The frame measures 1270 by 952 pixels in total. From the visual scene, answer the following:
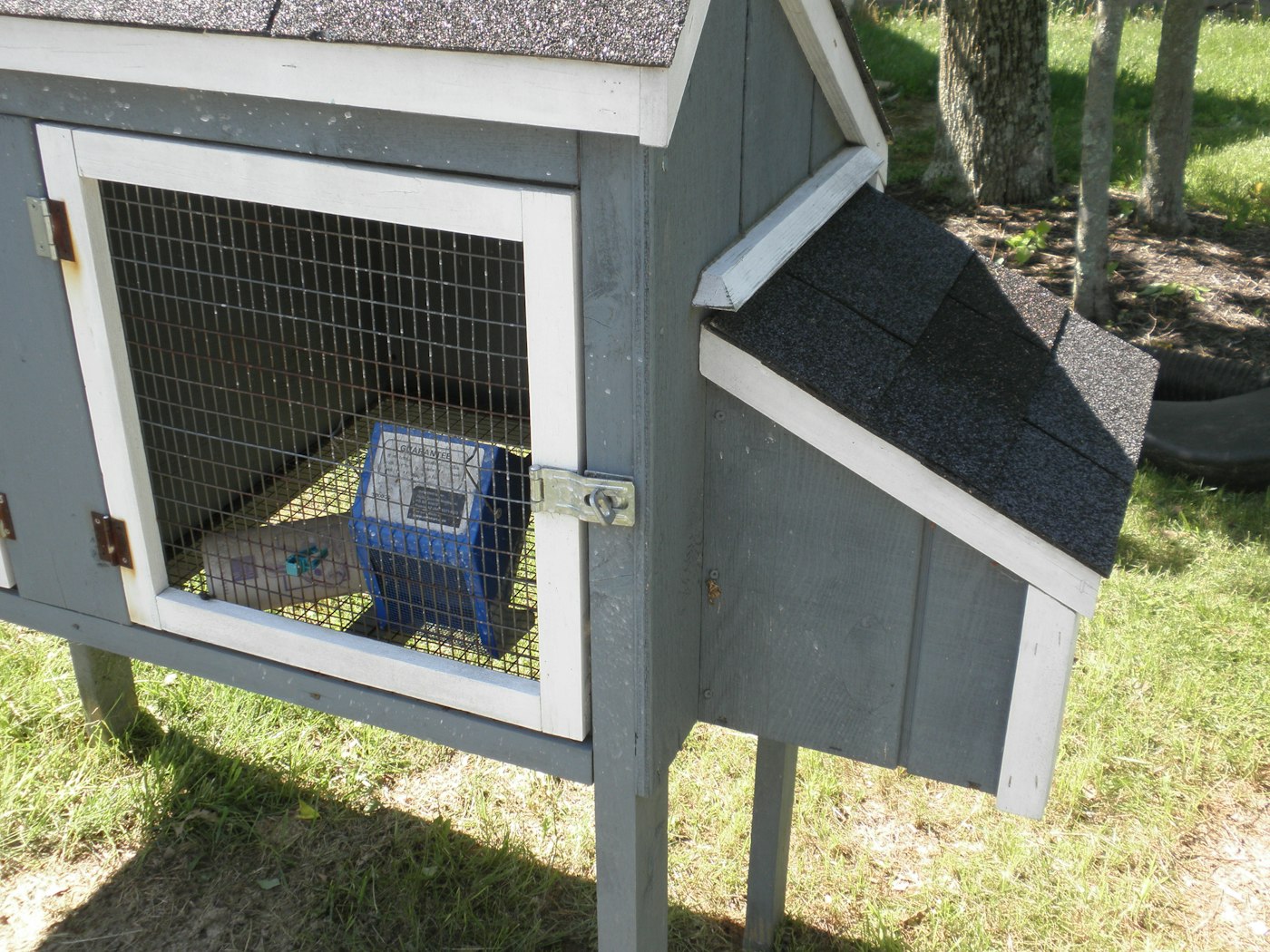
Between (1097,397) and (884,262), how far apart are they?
17.9 inches

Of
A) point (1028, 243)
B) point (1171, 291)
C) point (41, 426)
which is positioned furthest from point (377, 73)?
point (1028, 243)

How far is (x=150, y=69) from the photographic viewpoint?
1.64 metres

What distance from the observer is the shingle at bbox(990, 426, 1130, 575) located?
5.53 ft

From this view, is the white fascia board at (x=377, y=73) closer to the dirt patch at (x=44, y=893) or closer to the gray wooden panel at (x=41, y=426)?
the gray wooden panel at (x=41, y=426)

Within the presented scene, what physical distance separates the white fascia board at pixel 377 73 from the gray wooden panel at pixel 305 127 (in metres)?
0.04

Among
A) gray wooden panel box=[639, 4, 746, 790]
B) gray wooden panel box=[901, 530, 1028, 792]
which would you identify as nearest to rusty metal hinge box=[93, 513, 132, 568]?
gray wooden panel box=[639, 4, 746, 790]

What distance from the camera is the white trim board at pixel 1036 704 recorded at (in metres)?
1.74

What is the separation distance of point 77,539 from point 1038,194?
6608 mm

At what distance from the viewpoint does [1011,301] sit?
94.9 inches

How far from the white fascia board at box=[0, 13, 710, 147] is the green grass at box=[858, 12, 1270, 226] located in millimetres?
6779

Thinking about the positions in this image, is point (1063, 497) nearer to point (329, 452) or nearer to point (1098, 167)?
point (329, 452)

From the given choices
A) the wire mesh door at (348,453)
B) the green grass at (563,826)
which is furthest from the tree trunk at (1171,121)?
the wire mesh door at (348,453)

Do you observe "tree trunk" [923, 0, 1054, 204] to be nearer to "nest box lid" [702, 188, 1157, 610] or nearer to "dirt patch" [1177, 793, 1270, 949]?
"dirt patch" [1177, 793, 1270, 949]

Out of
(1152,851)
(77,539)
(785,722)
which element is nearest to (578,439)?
(785,722)
